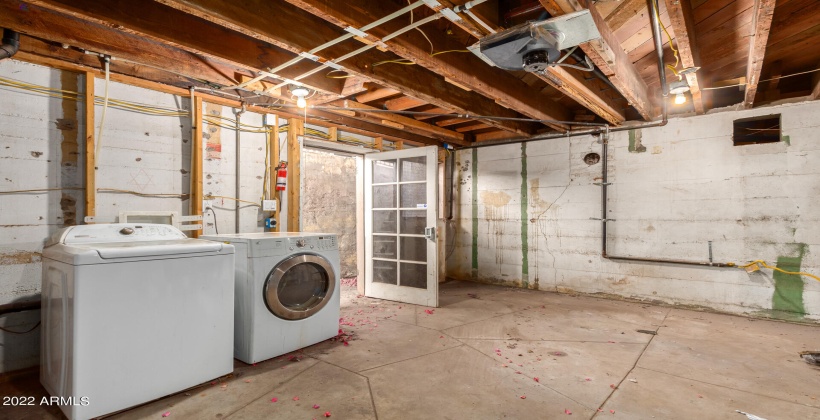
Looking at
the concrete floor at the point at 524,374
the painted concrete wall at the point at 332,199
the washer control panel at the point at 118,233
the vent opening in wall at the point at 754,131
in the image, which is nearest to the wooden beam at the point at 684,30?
the vent opening in wall at the point at 754,131

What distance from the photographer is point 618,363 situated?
242 centimetres

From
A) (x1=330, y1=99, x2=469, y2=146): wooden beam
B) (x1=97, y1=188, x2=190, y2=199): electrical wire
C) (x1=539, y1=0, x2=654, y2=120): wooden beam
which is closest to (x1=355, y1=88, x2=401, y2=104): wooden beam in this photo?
(x1=330, y1=99, x2=469, y2=146): wooden beam

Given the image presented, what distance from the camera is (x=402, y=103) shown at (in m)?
3.70

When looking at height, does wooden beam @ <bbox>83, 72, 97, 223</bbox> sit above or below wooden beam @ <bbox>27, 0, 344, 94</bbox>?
below

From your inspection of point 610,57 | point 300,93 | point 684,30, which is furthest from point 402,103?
point 684,30

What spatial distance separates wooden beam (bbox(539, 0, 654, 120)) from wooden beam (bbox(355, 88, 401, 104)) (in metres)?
1.58

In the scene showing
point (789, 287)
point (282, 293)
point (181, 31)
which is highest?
point (181, 31)

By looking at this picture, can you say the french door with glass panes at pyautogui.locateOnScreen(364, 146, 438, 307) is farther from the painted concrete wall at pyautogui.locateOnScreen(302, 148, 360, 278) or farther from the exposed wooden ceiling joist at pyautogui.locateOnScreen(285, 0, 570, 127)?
the painted concrete wall at pyautogui.locateOnScreen(302, 148, 360, 278)

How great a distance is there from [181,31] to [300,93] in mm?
936

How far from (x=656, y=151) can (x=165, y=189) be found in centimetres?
474

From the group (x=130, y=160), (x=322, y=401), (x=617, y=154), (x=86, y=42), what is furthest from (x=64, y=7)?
(x=617, y=154)

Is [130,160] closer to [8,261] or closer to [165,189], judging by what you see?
[165,189]

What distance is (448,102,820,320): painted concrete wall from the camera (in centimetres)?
334

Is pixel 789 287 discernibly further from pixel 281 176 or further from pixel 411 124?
pixel 281 176
